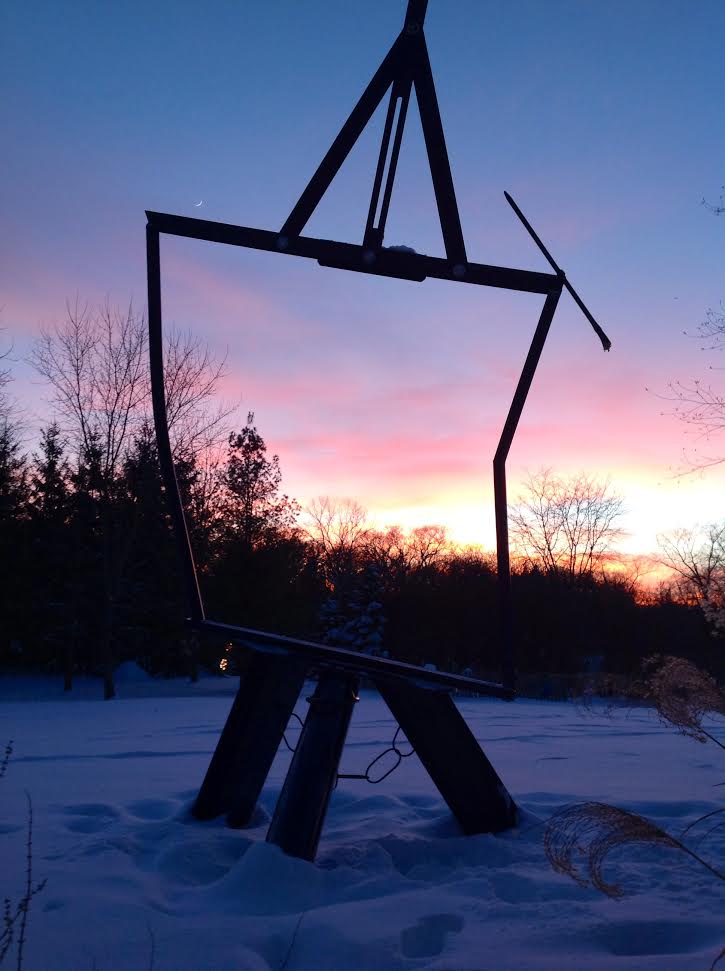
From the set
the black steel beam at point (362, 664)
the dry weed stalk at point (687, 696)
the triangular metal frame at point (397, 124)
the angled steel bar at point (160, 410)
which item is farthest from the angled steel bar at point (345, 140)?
the dry weed stalk at point (687, 696)

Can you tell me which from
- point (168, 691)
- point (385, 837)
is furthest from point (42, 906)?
point (168, 691)

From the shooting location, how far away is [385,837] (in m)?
3.24

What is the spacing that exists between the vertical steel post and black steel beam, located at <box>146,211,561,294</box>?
0.35 meters

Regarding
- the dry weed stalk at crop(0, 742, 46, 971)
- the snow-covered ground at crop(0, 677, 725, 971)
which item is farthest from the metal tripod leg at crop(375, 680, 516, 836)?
the dry weed stalk at crop(0, 742, 46, 971)

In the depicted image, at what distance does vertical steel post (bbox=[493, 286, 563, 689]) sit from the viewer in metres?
3.21

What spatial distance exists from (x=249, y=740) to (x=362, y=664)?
35.9 inches

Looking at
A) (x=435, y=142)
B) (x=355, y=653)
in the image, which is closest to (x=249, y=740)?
(x=355, y=653)

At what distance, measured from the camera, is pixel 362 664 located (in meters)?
2.87

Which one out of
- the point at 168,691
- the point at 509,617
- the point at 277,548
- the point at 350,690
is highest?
the point at 277,548

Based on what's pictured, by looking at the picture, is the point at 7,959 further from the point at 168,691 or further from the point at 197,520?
the point at 168,691

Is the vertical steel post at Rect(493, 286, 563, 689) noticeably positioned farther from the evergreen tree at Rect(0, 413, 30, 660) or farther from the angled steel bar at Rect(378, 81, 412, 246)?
the evergreen tree at Rect(0, 413, 30, 660)

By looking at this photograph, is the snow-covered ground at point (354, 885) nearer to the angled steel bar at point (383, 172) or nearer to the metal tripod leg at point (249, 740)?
the metal tripod leg at point (249, 740)

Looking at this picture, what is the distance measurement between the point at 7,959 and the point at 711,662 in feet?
65.2

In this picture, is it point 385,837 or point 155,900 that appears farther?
point 385,837
